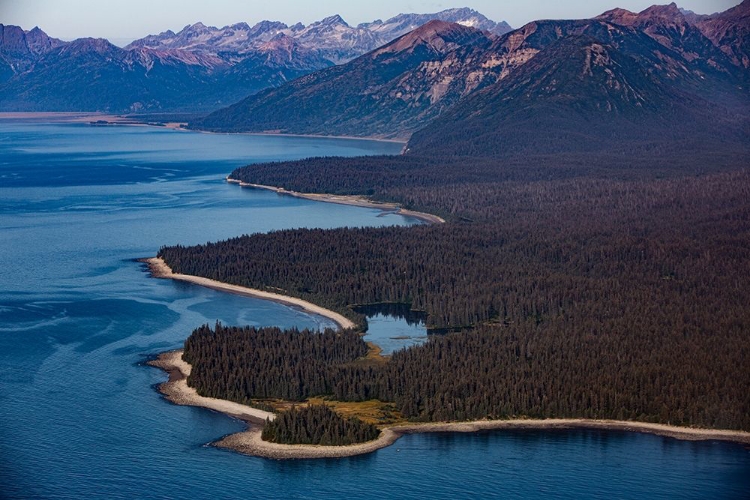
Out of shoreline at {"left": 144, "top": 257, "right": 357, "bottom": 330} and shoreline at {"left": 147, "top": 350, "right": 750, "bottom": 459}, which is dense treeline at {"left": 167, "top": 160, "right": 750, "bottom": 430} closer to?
shoreline at {"left": 147, "top": 350, "right": 750, "bottom": 459}

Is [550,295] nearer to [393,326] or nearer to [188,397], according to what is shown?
[393,326]

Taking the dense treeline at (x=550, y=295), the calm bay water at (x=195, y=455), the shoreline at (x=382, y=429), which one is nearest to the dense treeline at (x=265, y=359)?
the dense treeline at (x=550, y=295)

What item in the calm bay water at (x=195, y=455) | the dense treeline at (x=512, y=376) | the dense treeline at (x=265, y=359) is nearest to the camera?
the calm bay water at (x=195, y=455)

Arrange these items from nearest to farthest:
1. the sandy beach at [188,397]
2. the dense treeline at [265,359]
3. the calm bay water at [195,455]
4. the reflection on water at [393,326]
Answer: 1. the calm bay water at [195,455]
2. the sandy beach at [188,397]
3. the dense treeline at [265,359]
4. the reflection on water at [393,326]

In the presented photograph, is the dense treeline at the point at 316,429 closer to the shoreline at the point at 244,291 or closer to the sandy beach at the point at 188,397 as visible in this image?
the sandy beach at the point at 188,397

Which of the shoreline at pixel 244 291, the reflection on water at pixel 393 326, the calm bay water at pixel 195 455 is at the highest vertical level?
the shoreline at pixel 244 291

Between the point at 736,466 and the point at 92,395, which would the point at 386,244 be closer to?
the point at 92,395

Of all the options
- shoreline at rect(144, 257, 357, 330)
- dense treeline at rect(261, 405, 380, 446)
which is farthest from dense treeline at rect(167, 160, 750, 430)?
dense treeline at rect(261, 405, 380, 446)
